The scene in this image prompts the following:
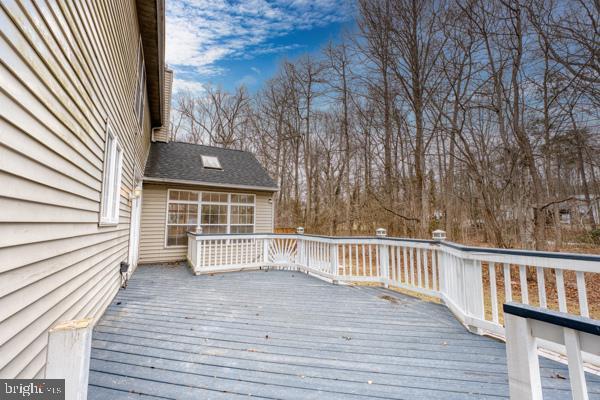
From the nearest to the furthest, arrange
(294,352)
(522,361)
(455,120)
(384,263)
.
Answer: (522,361) < (294,352) < (384,263) < (455,120)

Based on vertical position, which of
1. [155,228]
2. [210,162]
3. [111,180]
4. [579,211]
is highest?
[210,162]

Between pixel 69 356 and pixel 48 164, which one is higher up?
pixel 48 164

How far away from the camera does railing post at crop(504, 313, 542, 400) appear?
1057 mm

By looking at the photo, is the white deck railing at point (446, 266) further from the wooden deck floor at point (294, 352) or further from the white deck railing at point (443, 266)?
the wooden deck floor at point (294, 352)

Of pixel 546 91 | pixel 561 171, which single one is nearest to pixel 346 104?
pixel 546 91

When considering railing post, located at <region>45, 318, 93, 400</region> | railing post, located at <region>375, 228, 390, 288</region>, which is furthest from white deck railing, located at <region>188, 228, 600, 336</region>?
railing post, located at <region>45, 318, 93, 400</region>

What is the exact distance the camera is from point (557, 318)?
987 millimetres

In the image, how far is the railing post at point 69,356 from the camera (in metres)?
0.92

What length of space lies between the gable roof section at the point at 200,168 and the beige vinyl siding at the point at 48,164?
5.23m

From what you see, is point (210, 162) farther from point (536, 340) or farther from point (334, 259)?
point (536, 340)

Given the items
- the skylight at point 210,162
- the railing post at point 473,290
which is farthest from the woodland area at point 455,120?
the skylight at point 210,162

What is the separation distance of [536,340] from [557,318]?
16 cm

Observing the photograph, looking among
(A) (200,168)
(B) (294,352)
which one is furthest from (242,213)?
(B) (294,352)

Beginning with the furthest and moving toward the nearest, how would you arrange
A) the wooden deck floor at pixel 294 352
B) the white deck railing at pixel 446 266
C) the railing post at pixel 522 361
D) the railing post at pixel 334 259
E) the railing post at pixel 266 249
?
the railing post at pixel 266 249 < the railing post at pixel 334 259 < the white deck railing at pixel 446 266 < the wooden deck floor at pixel 294 352 < the railing post at pixel 522 361
